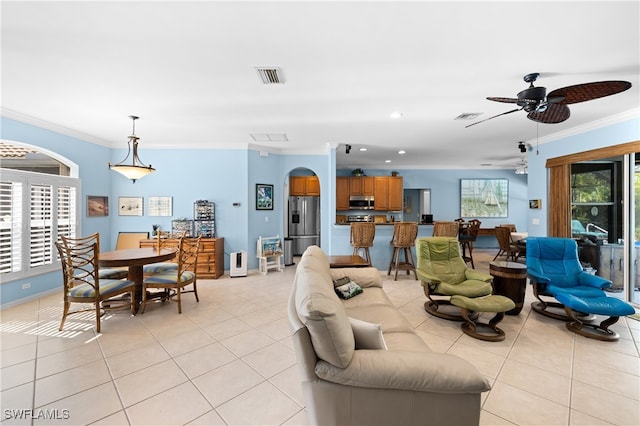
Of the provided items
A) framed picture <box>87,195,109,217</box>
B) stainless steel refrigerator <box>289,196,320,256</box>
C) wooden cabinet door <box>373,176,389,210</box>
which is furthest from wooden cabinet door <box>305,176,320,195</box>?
framed picture <box>87,195,109,217</box>

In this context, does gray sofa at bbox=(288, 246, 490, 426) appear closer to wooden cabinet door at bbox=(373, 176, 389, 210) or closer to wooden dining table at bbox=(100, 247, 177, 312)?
wooden dining table at bbox=(100, 247, 177, 312)

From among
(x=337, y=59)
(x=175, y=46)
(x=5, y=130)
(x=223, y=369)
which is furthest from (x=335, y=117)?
(x=5, y=130)

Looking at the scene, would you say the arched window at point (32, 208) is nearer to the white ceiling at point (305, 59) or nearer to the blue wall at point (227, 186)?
the blue wall at point (227, 186)

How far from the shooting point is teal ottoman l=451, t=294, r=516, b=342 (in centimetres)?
277

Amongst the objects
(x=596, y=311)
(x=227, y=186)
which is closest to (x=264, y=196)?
(x=227, y=186)

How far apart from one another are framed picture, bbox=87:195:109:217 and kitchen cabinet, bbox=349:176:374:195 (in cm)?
600

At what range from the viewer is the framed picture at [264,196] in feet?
19.4

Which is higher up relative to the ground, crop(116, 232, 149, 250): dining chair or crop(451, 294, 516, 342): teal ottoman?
crop(116, 232, 149, 250): dining chair

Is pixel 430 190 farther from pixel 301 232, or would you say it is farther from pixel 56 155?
pixel 56 155

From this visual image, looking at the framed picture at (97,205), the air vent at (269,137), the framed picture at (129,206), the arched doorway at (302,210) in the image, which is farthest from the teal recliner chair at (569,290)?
the framed picture at (97,205)

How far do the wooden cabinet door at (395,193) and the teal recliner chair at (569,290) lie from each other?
452cm

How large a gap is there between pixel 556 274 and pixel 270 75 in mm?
4345

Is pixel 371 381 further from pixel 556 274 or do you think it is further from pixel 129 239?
pixel 129 239

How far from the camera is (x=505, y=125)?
14.5ft
